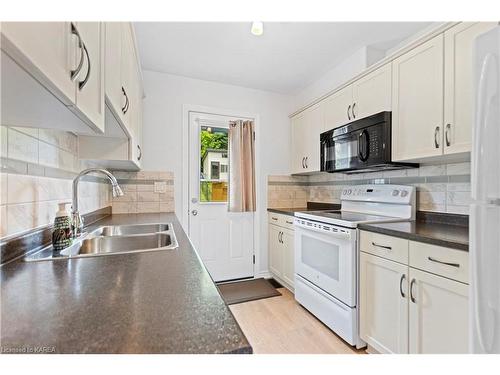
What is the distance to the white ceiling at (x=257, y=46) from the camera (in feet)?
6.38

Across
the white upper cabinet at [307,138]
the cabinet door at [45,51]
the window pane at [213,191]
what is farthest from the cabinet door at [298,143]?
the cabinet door at [45,51]

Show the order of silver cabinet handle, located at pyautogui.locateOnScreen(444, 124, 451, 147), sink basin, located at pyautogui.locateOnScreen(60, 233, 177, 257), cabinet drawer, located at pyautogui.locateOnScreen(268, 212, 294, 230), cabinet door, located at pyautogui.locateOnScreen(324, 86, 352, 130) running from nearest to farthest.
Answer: sink basin, located at pyautogui.locateOnScreen(60, 233, 177, 257), silver cabinet handle, located at pyautogui.locateOnScreen(444, 124, 451, 147), cabinet door, located at pyautogui.locateOnScreen(324, 86, 352, 130), cabinet drawer, located at pyautogui.locateOnScreen(268, 212, 294, 230)

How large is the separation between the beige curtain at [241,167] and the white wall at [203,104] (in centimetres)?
20

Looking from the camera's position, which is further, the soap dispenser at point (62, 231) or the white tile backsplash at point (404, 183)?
the white tile backsplash at point (404, 183)

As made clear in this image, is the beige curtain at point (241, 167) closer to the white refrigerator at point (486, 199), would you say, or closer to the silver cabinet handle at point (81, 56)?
the white refrigerator at point (486, 199)

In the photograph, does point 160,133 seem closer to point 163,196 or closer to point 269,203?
point 163,196

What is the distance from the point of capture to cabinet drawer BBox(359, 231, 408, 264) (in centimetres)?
138

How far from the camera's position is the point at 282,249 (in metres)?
2.79

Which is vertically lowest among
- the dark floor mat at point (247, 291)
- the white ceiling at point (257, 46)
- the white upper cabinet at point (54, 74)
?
the dark floor mat at point (247, 291)

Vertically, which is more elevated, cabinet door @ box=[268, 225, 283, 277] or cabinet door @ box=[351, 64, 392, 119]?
cabinet door @ box=[351, 64, 392, 119]

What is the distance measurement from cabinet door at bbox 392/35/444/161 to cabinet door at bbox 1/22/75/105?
1.91 meters

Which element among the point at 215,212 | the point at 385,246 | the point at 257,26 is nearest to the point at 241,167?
the point at 215,212

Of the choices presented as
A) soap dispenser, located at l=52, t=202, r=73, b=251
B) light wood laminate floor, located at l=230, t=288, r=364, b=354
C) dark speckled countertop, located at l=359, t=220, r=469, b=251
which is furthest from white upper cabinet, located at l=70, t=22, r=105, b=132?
light wood laminate floor, located at l=230, t=288, r=364, b=354

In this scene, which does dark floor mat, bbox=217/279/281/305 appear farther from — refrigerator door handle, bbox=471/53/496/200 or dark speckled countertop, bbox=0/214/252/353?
refrigerator door handle, bbox=471/53/496/200
